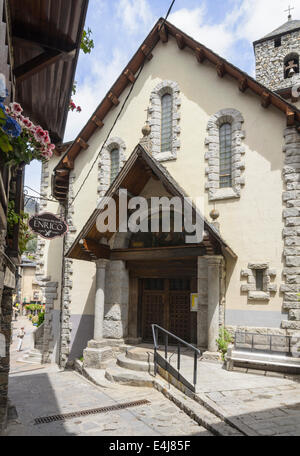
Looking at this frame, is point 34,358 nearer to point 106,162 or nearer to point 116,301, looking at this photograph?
point 116,301

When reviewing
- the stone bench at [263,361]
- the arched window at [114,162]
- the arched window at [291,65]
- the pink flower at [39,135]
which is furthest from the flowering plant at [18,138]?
the arched window at [291,65]

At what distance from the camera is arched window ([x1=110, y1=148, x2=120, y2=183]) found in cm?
1300

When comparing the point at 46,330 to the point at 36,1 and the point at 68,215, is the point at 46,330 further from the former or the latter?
the point at 36,1

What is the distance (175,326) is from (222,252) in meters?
2.77

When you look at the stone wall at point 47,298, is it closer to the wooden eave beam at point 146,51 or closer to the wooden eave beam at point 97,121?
the wooden eave beam at point 97,121

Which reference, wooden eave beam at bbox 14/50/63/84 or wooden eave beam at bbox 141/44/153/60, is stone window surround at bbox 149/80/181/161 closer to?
wooden eave beam at bbox 141/44/153/60

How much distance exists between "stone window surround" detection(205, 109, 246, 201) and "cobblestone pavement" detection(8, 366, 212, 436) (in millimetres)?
5640

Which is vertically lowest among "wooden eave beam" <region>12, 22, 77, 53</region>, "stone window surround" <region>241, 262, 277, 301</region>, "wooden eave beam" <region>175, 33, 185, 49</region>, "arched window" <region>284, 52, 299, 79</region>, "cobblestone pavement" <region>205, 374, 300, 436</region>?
"cobblestone pavement" <region>205, 374, 300, 436</region>

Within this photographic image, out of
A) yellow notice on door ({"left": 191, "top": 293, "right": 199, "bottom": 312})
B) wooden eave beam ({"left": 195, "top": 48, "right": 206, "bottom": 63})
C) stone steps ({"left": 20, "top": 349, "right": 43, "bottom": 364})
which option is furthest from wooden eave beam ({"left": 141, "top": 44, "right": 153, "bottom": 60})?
stone steps ({"left": 20, "top": 349, "right": 43, "bottom": 364})

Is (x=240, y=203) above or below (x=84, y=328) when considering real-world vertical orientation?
above

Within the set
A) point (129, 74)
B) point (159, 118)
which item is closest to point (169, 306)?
point (159, 118)

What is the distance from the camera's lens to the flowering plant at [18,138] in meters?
2.90

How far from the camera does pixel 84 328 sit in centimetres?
1264
